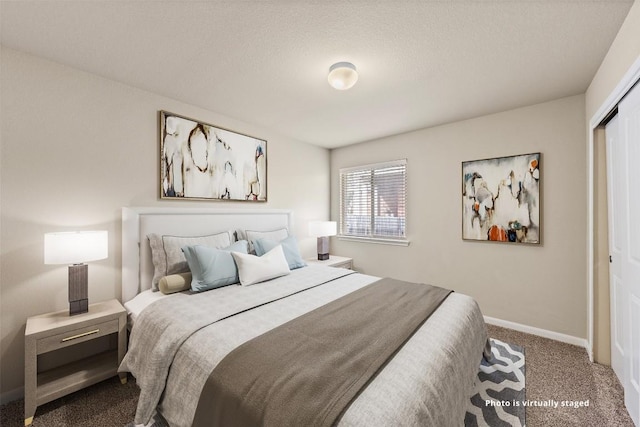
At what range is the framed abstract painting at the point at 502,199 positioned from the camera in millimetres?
2799

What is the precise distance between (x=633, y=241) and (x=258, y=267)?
2707 millimetres

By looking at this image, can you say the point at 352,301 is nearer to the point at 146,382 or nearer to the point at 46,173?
the point at 146,382

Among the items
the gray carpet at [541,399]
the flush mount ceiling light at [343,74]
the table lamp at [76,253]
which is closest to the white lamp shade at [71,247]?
the table lamp at [76,253]

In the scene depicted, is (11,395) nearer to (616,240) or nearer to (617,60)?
(616,240)

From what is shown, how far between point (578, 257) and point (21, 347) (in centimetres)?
482

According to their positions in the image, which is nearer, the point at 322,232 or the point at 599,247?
the point at 599,247

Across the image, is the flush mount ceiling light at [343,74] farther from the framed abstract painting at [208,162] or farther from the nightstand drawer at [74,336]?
the nightstand drawer at [74,336]

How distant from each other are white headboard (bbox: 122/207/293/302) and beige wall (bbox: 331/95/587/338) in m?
2.37

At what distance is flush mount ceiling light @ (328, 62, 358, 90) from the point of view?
199cm

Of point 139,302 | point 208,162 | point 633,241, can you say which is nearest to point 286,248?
point 208,162

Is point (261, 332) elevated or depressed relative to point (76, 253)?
depressed

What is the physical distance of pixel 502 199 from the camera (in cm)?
297

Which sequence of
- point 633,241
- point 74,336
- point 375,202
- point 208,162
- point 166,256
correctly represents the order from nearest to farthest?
point 633,241 < point 74,336 < point 166,256 < point 208,162 < point 375,202

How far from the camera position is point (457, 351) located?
145 centimetres
